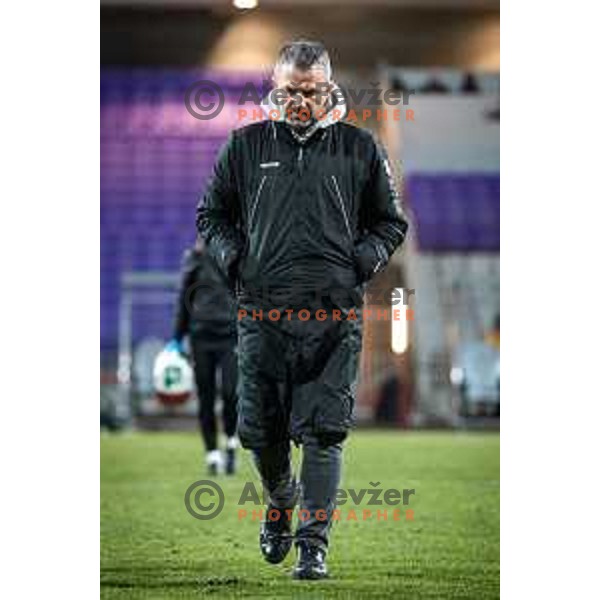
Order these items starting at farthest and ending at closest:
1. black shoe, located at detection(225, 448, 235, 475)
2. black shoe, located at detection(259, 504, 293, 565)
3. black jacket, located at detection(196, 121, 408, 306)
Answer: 1. black shoe, located at detection(225, 448, 235, 475)
2. black shoe, located at detection(259, 504, 293, 565)
3. black jacket, located at detection(196, 121, 408, 306)

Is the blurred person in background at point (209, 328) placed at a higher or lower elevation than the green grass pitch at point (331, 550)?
higher

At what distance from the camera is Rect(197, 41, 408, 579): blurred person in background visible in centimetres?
363

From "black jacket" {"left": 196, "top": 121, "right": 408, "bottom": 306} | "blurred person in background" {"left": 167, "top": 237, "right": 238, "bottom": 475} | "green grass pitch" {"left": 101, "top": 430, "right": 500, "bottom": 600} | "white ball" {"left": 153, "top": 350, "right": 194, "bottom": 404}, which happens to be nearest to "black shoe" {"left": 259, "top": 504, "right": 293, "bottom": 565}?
"green grass pitch" {"left": 101, "top": 430, "right": 500, "bottom": 600}

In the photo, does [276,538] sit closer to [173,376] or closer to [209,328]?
[209,328]

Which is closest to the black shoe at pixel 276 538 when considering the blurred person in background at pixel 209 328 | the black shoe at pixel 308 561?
the black shoe at pixel 308 561

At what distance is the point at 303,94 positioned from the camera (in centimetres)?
367

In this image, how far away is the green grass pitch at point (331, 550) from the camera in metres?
3.68

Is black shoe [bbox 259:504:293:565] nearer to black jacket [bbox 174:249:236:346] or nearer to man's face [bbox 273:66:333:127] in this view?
man's face [bbox 273:66:333:127]

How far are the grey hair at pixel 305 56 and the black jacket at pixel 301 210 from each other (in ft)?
0.43

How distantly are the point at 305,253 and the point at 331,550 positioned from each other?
2.66 feet

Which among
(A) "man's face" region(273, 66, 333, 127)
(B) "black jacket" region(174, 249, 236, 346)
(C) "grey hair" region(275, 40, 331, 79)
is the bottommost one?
(B) "black jacket" region(174, 249, 236, 346)

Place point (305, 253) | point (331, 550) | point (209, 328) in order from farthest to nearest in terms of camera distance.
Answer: point (209, 328) < point (331, 550) < point (305, 253)

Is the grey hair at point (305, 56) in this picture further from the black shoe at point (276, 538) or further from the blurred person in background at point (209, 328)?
the blurred person in background at point (209, 328)

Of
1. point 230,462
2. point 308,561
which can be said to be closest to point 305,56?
point 308,561
